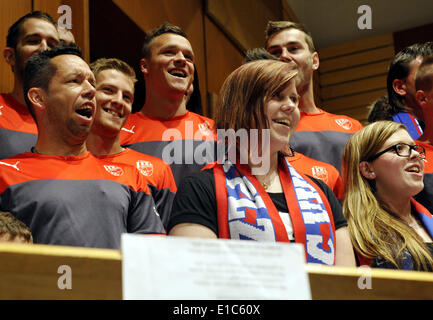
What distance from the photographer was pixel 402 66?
8.60 ft

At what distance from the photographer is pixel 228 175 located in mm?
1352

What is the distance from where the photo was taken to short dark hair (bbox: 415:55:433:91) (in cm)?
225

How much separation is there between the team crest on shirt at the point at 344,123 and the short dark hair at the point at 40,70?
1.09 m

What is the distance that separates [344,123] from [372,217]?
2.63 feet

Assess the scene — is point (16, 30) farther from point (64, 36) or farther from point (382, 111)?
point (382, 111)

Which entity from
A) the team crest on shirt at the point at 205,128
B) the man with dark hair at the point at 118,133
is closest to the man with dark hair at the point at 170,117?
the team crest on shirt at the point at 205,128

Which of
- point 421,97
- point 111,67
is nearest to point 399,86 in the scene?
point 421,97

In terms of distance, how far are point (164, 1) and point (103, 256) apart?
2916 millimetres

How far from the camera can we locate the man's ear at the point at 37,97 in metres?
1.81

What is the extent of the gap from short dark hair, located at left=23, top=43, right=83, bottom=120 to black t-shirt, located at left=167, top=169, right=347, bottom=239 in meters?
0.75

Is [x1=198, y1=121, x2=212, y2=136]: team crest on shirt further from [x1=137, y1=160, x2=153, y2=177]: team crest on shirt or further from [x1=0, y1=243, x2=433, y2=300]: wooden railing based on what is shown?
[x1=0, y1=243, x2=433, y2=300]: wooden railing

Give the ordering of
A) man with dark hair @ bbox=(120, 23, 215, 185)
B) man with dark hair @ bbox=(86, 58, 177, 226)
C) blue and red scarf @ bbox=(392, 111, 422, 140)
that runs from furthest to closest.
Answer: blue and red scarf @ bbox=(392, 111, 422, 140) < man with dark hair @ bbox=(120, 23, 215, 185) < man with dark hair @ bbox=(86, 58, 177, 226)

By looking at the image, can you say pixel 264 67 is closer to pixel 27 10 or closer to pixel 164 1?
pixel 27 10

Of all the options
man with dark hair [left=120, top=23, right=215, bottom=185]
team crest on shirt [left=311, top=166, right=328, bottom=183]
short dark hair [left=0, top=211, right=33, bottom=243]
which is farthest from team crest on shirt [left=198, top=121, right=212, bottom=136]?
short dark hair [left=0, top=211, right=33, bottom=243]
